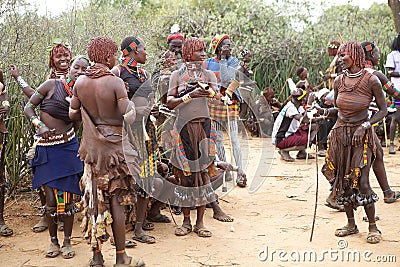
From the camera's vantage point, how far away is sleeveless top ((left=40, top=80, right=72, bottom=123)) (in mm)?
4438

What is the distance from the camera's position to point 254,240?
476cm

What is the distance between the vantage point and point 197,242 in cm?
475

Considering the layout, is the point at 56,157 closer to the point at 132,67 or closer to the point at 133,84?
the point at 133,84

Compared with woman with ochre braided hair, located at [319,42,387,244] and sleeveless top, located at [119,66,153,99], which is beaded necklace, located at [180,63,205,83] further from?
woman with ochre braided hair, located at [319,42,387,244]

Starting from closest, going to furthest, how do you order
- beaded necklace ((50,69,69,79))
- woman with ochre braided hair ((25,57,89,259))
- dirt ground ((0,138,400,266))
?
1. dirt ground ((0,138,400,266))
2. woman with ochre braided hair ((25,57,89,259))
3. beaded necklace ((50,69,69,79))

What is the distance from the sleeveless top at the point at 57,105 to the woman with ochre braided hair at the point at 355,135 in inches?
97.1

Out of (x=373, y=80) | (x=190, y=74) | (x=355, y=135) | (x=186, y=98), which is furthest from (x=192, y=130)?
(x=373, y=80)

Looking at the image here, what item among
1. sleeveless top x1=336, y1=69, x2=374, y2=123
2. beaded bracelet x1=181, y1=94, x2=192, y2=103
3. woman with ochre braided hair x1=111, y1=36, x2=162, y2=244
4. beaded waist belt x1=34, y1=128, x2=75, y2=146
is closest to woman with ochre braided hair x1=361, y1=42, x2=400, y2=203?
sleeveless top x1=336, y1=69, x2=374, y2=123

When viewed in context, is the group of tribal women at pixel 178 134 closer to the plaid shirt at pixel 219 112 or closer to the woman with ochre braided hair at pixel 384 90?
the woman with ochre braided hair at pixel 384 90

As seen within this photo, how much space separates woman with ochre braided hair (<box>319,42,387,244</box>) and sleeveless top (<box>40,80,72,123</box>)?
2.47 m

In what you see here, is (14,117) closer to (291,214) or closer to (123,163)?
(123,163)

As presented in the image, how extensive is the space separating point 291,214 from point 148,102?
2.10 meters

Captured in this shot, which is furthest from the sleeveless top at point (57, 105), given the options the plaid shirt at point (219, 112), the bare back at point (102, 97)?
the plaid shirt at point (219, 112)

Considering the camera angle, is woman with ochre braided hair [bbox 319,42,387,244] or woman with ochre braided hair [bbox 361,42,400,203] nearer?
woman with ochre braided hair [bbox 319,42,387,244]
